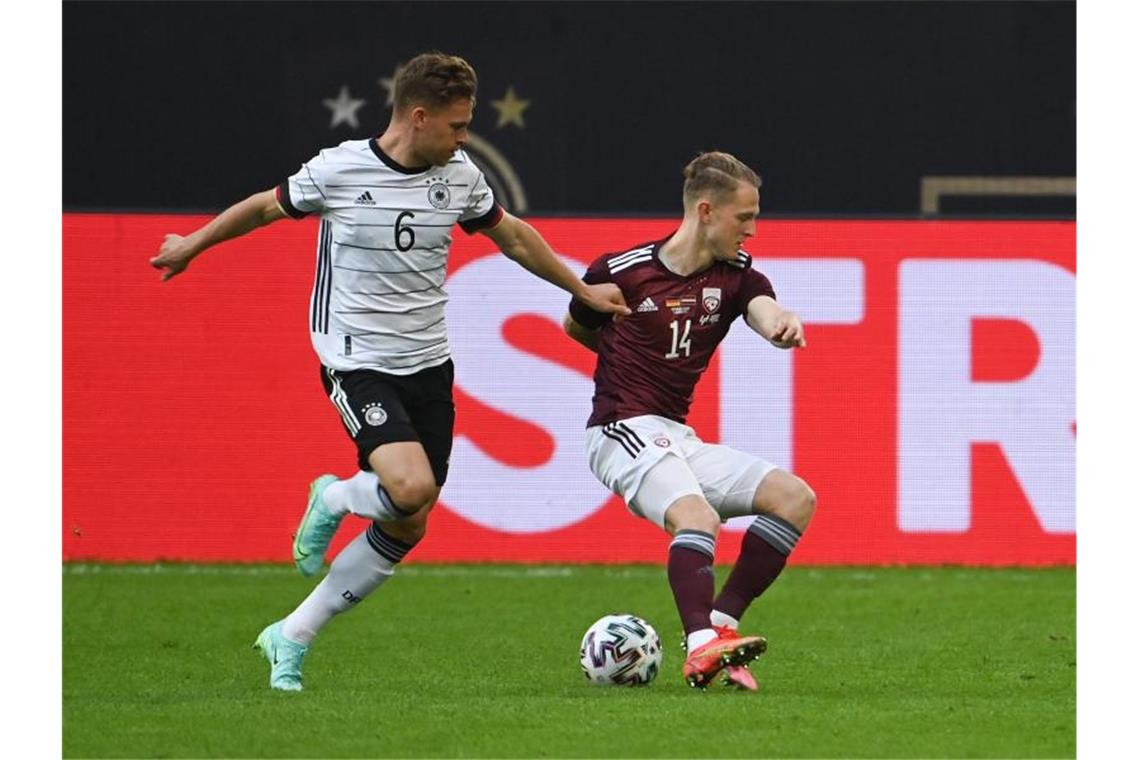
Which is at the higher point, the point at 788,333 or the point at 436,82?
the point at 436,82

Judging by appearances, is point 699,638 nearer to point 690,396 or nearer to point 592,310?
point 690,396

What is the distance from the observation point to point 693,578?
769 centimetres

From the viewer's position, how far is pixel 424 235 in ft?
26.0

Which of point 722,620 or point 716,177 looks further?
point 716,177

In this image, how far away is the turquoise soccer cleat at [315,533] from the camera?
8102mm

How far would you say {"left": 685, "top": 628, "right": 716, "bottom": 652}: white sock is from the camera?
24.8ft

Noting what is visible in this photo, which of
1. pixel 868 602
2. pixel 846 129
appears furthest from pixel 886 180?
pixel 868 602

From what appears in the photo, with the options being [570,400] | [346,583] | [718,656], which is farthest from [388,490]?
[570,400]

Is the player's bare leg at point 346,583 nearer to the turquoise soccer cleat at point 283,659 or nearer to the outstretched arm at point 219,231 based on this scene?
the turquoise soccer cleat at point 283,659

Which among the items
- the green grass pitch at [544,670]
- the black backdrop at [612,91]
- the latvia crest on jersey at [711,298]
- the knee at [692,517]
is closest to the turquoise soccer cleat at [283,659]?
the green grass pitch at [544,670]

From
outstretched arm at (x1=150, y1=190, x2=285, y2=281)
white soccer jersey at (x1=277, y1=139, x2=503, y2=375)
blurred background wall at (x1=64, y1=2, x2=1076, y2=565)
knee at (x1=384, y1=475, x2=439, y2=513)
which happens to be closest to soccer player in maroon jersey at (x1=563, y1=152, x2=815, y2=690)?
white soccer jersey at (x1=277, y1=139, x2=503, y2=375)

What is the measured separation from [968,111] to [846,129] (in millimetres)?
848

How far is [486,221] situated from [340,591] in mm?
1484

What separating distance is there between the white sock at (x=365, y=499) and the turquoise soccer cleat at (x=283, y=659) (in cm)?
52
